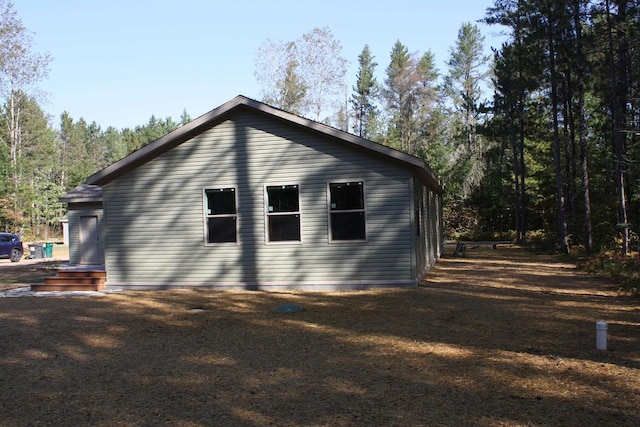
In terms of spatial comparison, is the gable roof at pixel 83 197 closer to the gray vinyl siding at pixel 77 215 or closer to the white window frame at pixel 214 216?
the gray vinyl siding at pixel 77 215

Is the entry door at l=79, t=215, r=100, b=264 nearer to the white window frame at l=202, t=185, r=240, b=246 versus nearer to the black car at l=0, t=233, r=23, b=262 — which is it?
the white window frame at l=202, t=185, r=240, b=246

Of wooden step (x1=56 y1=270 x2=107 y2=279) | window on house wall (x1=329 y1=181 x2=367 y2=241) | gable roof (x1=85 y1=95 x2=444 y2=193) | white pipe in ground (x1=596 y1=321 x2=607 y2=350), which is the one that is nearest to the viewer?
white pipe in ground (x1=596 y1=321 x2=607 y2=350)

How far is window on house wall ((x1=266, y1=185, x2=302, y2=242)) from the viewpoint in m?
12.5

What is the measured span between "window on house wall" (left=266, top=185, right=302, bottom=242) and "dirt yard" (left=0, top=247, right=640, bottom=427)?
181 centimetres

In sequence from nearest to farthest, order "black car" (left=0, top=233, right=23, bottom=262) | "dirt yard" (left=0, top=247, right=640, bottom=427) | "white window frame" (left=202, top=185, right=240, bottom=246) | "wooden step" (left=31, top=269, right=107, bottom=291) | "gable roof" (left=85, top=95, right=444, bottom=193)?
"dirt yard" (left=0, top=247, right=640, bottom=427) → "gable roof" (left=85, top=95, right=444, bottom=193) → "white window frame" (left=202, top=185, right=240, bottom=246) → "wooden step" (left=31, top=269, right=107, bottom=291) → "black car" (left=0, top=233, right=23, bottom=262)

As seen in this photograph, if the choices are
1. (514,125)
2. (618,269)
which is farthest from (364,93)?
(618,269)

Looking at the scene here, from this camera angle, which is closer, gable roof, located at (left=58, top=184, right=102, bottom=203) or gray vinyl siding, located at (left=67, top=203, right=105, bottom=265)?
gable roof, located at (left=58, top=184, right=102, bottom=203)

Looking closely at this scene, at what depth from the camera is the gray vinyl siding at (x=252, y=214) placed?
39.4ft

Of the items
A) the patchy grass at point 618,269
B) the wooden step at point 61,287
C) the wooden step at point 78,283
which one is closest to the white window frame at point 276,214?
the wooden step at point 78,283

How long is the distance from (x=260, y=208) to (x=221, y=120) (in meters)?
2.38

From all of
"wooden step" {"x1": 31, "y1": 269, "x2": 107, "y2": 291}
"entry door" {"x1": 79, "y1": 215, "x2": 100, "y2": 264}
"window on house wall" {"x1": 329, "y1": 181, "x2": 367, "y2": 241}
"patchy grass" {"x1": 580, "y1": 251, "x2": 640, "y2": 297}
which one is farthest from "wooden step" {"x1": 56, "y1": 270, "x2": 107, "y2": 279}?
"patchy grass" {"x1": 580, "y1": 251, "x2": 640, "y2": 297}

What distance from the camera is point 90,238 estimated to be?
18359 millimetres

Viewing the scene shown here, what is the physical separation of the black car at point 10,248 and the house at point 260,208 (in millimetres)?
15673

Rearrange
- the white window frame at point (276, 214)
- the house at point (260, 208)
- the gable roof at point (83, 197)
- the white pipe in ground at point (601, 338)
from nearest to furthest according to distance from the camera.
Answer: the white pipe in ground at point (601, 338) < the house at point (260, 208) < the white window frame at point (276, 214) < the gable roof at point (83, 197)
